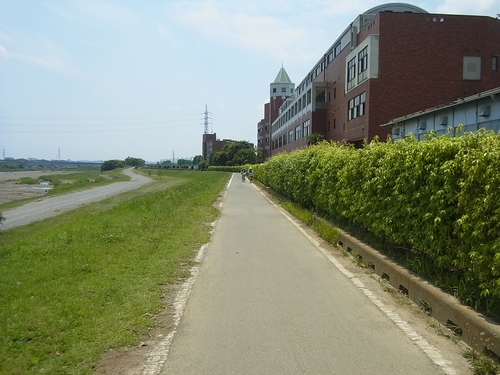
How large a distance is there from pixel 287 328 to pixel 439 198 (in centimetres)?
258

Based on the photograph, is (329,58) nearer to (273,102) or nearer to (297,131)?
(297,131)

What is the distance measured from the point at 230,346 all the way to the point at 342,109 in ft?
124

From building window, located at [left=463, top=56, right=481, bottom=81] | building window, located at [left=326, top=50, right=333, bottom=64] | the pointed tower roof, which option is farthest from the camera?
the pointed tower roof

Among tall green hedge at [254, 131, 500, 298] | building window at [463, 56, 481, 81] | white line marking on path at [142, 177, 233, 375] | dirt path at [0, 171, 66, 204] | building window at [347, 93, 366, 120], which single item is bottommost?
dirt path at [0, 171, 66, 204]

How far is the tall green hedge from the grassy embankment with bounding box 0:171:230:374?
3.73 meters

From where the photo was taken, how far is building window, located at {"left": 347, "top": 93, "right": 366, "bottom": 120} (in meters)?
33.9

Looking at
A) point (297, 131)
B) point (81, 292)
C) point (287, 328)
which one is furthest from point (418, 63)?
point (81, 292)

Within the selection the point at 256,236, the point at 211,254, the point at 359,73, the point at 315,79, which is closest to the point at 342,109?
the point at 359,73

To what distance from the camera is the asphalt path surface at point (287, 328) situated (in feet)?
13.4

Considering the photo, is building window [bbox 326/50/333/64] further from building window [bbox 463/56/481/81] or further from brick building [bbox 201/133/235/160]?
brick building [bbox 201/133/235/160]

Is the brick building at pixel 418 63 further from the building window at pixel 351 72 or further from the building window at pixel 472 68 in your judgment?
the building window at pixel 351 72

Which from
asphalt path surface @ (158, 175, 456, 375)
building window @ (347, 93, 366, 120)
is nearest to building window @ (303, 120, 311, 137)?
building window @ (347, 93, 366, 120)

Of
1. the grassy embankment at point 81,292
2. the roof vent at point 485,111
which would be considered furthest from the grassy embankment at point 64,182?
the roof vent at point 485,111

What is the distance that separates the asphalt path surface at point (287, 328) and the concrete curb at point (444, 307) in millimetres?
466
